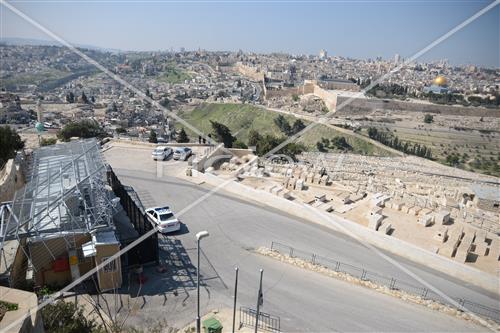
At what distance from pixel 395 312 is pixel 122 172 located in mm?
12516

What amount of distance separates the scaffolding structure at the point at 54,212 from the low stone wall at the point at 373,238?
19.7 feet

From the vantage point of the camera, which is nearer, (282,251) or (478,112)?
(282,251)

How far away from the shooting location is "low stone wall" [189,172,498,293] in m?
9.23

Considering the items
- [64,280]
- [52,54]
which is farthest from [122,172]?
[52,54]

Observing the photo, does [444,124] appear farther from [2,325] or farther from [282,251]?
[2,325]

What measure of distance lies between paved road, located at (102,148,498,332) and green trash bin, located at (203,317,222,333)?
756mm

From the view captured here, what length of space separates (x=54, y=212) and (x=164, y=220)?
125 inches

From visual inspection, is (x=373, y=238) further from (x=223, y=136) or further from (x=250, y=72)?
(x=250, y=72)

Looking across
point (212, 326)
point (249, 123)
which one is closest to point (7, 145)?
point (212, 326)

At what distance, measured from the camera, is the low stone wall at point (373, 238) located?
9.23 m

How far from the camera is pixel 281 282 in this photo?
8648 millimetres

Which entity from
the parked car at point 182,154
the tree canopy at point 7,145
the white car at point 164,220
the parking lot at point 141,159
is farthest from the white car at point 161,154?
the white car at point 164,220

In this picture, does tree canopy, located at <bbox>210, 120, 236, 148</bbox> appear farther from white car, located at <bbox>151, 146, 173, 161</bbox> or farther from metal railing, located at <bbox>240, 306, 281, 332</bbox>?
metal railing, located at <bbox>240, 306, 281, 332</bbox>

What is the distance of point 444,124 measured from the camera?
64500 mm
